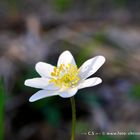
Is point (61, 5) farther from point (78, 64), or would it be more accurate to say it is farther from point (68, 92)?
point (68, 92)

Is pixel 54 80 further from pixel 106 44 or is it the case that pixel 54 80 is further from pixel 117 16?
pixel 117 16

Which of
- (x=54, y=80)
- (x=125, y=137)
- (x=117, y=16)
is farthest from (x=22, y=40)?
(x=54, y=80)

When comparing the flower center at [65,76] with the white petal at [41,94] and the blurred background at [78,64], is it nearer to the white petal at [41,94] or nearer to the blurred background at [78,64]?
the white petal at [41,94]

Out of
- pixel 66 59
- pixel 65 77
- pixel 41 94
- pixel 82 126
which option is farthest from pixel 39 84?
pixel 82 126

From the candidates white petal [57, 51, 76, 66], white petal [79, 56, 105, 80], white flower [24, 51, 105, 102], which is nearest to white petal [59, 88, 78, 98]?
white flower [24, 51, 105, 102]

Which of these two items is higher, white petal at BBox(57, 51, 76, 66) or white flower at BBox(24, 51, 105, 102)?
white petal at BBox(57, 51, 76, 66)

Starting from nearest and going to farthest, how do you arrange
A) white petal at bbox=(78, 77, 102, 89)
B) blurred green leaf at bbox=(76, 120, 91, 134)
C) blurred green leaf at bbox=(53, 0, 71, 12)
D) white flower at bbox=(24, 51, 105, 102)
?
white petal at bbox=(78, 77, 102, 89), white flower at bbox=(24, 51, 105, 102), blurred green leaf at bbox=(76, 120, 91, 134), blurred green leaf at bbox=(53, 0, 71, 12)

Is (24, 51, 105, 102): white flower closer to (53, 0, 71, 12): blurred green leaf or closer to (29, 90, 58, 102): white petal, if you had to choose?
(29, 90, 58, 102): white petal
